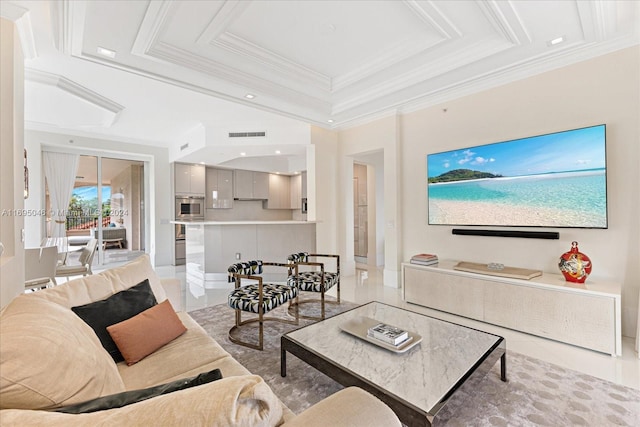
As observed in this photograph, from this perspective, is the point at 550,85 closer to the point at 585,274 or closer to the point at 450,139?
the point at 450,139

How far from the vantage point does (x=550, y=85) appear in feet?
10.2

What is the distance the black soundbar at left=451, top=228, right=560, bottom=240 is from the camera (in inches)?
120

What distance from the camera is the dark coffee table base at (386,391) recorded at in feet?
4.33

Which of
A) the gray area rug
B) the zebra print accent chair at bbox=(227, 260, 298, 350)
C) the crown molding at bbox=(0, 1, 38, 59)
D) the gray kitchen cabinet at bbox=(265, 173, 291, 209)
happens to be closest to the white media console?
the gray area rug

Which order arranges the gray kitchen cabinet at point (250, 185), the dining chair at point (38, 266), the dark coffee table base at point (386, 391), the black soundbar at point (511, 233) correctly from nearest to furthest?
the dark coffee table base at point (386, 391)
the black soundbar at point (511, 233)
the dining chair at point (38, 266)
the gray kitchen cabinet at point (250, 185)

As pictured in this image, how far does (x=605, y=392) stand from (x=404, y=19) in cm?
323

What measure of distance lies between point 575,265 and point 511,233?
70cm

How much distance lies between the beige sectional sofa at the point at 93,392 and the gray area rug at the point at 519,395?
778mm

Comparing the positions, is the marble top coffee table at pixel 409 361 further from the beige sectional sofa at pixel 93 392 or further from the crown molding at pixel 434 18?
the crown molding at pixel 434 18

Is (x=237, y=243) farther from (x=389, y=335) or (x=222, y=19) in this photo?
(x=389, y=335)

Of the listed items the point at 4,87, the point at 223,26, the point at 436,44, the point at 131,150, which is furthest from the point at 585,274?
the point at 131,150

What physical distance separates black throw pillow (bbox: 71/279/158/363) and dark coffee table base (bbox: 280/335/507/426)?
3.13ft

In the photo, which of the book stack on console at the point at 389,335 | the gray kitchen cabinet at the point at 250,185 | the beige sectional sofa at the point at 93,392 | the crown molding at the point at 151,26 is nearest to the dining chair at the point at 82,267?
the crown molding at the point at 151,26

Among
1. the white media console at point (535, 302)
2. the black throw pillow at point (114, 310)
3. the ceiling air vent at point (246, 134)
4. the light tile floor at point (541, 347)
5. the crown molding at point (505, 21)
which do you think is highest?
the crown molding at point (505, 21)
